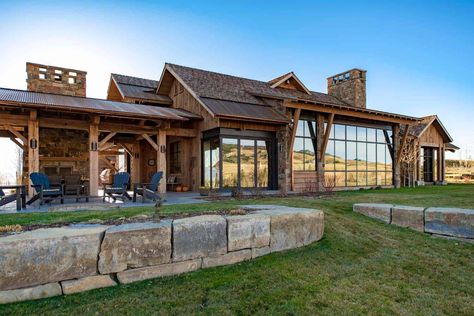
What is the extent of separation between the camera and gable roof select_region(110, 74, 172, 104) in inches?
560

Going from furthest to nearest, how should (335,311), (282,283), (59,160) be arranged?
(59,160)
(282,283)
(335,311)

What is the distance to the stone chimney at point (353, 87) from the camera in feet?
59.4

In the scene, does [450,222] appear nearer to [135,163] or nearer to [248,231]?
[248,231]

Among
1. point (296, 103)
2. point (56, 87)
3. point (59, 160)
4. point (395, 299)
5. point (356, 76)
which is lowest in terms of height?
point (395, 299)

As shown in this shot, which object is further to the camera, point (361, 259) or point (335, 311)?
point (361, 259)

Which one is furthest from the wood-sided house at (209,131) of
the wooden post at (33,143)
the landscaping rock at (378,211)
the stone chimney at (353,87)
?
the landscaping rock at (378,211)

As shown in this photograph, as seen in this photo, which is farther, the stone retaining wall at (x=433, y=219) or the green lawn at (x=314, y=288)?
the stone retaining wall at (x=433, y=219)

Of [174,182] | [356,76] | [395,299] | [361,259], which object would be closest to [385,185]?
[356,76]

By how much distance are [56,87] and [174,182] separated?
27.0 feet

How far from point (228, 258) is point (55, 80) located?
622 inches

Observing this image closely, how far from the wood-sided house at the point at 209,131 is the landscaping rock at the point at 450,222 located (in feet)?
21.6

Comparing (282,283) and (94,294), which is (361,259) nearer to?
(282,283)

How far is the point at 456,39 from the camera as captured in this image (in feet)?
44.7

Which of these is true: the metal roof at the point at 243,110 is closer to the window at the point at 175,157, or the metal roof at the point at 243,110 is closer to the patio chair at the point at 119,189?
the window at the point at 175,157
